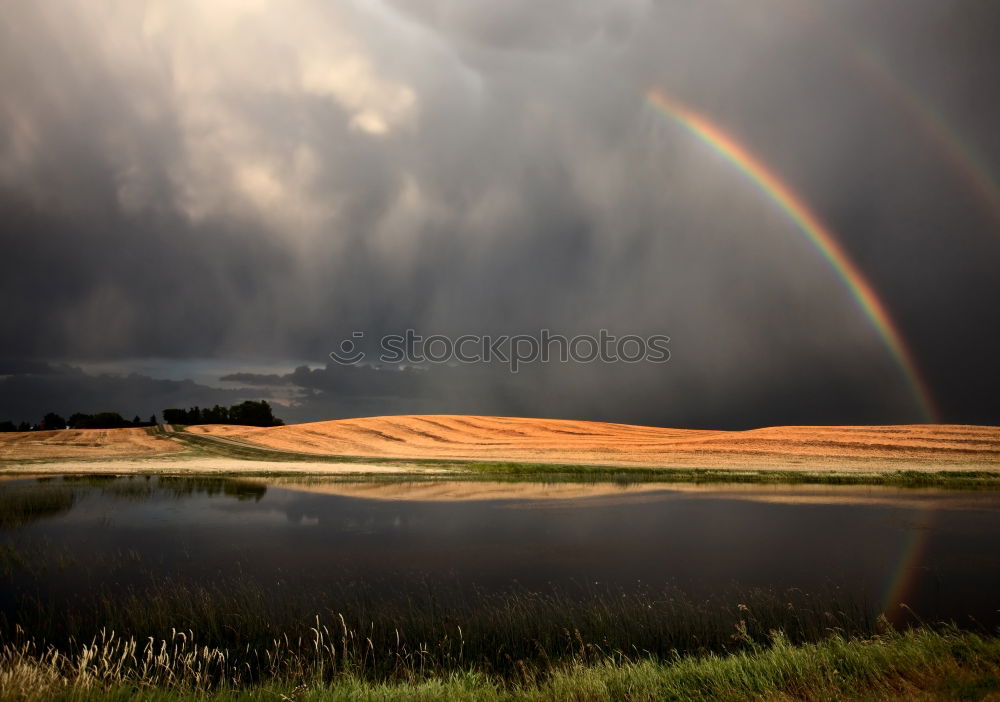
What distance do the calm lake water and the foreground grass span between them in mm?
5457

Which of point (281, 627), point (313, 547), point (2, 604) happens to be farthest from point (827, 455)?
point (2, 604)

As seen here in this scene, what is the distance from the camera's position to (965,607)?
14680 millimetres

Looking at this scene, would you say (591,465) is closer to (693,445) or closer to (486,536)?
(693,445)

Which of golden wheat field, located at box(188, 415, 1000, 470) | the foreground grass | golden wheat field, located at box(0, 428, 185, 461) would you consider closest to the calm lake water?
the foreground grass

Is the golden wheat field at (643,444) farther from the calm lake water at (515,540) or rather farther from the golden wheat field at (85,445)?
the calm lake water at (515,540)

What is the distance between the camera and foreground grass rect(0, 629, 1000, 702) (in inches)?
341

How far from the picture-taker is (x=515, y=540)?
22.5 meters

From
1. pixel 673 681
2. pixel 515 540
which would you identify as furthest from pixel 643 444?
pixel 673 681

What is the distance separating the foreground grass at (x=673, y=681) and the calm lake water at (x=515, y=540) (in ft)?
17.9

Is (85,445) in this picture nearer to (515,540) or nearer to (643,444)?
(643,444)

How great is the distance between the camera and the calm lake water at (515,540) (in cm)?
1694

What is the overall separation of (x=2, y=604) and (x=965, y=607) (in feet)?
78.9

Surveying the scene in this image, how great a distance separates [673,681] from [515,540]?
514 inches

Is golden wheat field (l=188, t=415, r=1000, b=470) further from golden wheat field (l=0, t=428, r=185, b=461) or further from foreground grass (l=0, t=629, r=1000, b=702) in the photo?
foreground grass (l=0, t=629, r=1000, b=702)
